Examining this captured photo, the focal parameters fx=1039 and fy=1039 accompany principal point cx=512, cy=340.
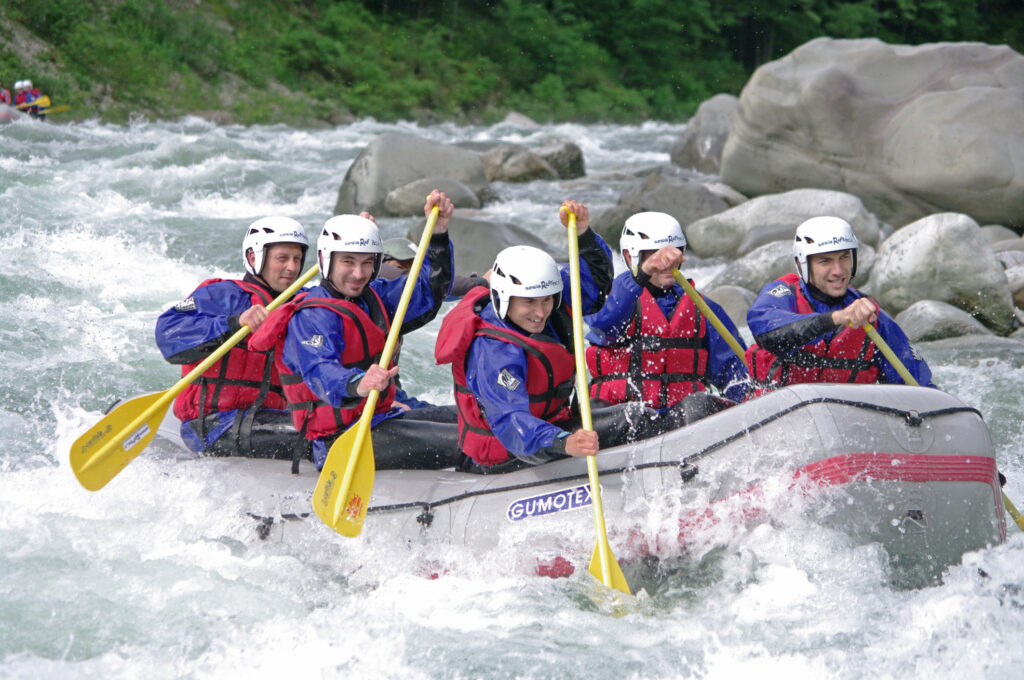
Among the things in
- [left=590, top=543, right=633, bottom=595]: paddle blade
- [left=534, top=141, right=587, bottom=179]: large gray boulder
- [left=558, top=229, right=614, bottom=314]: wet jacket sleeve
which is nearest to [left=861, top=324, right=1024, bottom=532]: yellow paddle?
[left=558, top=229, right=614, bottom=314]: wet jacket sleeve

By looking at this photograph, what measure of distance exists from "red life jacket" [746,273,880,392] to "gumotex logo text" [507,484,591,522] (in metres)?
1.28

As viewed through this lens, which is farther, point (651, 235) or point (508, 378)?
point (651, 235)

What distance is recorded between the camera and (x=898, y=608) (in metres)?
4.07

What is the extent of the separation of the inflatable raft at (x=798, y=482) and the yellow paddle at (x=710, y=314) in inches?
35.8

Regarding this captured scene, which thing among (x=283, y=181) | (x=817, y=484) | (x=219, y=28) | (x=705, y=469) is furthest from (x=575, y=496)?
(x=219, y=28)

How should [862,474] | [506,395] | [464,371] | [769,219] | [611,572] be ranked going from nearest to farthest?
[862,474] < [611,572] < [506,395] < [464,371] < [769,219]

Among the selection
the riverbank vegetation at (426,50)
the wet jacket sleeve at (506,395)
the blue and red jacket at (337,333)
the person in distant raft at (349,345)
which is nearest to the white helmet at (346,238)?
the person in distant raft at (349,345)

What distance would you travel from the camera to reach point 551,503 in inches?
168

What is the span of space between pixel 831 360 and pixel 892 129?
25.7 feet

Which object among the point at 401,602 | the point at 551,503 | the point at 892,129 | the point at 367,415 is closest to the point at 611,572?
the point at 551,503

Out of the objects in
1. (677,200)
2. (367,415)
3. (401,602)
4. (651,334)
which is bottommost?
(677,200)

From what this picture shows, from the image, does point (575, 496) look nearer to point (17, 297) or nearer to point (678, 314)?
point (678, 314)

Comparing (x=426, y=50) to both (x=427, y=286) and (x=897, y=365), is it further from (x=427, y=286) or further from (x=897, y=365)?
(x=897, y=365)

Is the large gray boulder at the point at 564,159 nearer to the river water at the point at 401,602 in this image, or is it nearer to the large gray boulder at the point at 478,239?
the large gray boulder at the point at 478,239
